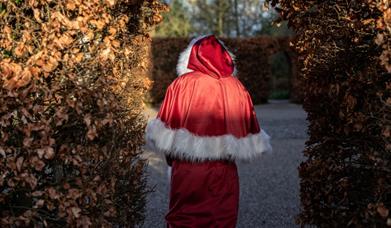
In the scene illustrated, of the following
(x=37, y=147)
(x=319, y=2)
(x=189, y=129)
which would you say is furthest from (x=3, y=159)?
(x=319, y=2)

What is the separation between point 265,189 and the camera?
704 cm

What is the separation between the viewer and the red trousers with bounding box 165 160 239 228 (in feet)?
11.6

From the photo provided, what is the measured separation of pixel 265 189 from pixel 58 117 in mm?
4807

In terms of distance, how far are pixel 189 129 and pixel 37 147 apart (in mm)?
1234

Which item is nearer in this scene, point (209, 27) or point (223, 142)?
point (223, 142)

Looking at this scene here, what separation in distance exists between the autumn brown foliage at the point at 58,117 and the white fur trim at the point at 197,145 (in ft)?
1.38

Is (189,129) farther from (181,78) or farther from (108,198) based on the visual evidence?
(108,198)

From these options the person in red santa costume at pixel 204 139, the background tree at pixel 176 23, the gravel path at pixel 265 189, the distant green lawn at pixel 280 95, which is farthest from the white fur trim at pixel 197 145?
the background tree at pixel 176 23

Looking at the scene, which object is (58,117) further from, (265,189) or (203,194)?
(265,189)

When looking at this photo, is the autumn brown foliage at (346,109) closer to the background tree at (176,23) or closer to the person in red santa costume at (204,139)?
the person in red santa costume at (204,139)

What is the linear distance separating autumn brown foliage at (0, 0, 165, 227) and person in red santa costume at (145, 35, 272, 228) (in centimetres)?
49

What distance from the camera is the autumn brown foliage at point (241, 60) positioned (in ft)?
62.6

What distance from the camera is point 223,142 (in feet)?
11.5

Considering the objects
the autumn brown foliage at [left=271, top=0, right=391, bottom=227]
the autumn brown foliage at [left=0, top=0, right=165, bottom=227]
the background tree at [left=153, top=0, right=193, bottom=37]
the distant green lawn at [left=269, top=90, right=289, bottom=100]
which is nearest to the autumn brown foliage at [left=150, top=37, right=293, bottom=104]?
the distant green lawn at [left=269, top=90, right=289, bottom=100]
